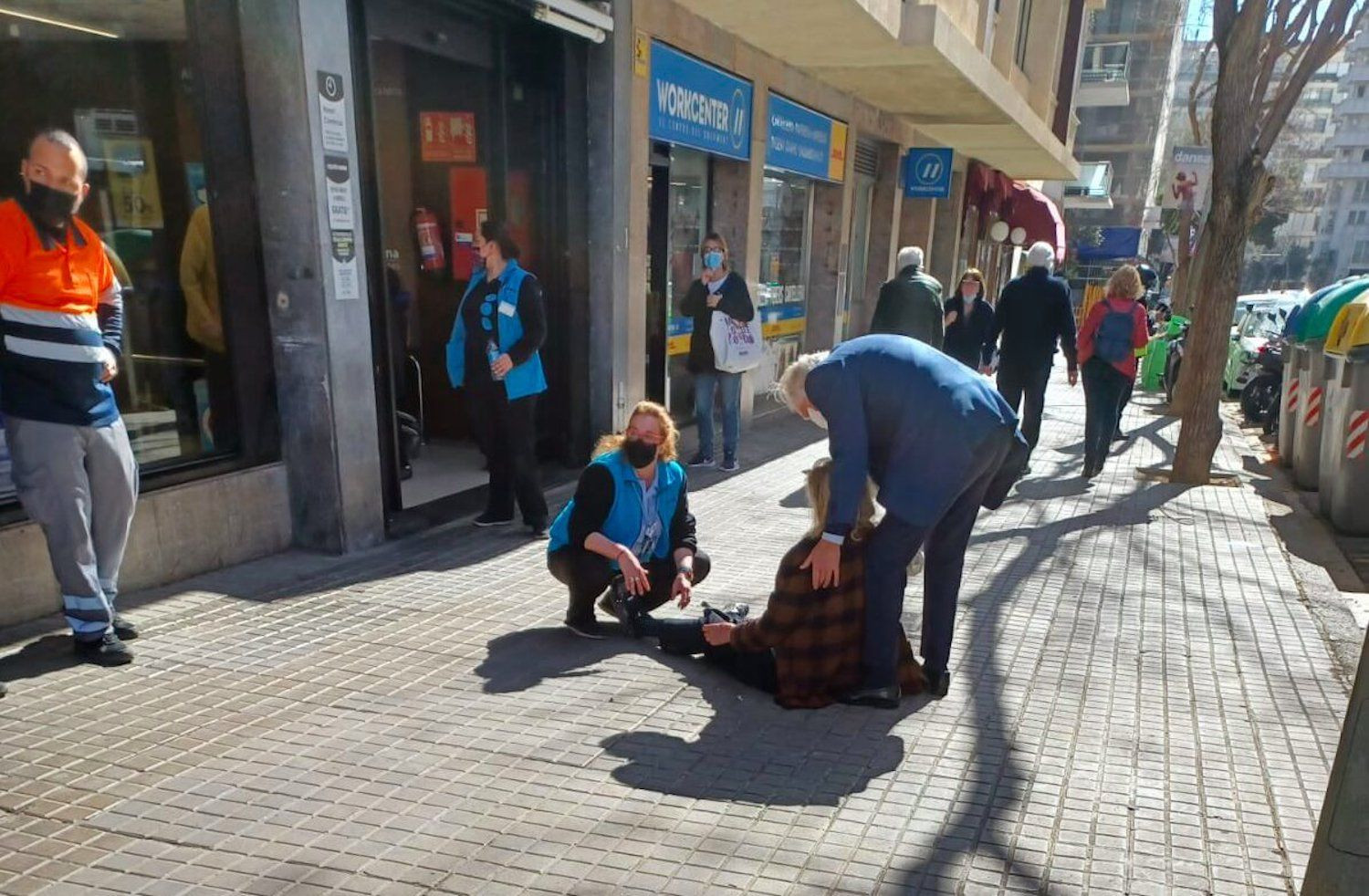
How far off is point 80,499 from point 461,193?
410cm

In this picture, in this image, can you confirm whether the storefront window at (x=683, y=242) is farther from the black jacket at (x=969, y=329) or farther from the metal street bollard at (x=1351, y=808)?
the metal street bollard at (x=1351, y=808)

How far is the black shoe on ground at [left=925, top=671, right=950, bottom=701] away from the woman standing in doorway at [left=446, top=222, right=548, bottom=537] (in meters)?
2.63

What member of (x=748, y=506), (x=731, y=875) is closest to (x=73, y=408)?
(x=731, y=875)

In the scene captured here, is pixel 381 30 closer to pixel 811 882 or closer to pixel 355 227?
pixel 355 227

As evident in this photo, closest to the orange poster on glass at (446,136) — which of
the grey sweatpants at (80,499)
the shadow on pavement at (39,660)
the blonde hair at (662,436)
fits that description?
the blonde hair at (662,436)

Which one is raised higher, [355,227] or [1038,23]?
[1038,23]

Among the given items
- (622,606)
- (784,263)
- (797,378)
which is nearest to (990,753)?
(797,378)

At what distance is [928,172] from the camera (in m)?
13.6

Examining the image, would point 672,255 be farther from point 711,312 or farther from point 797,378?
point 797,378

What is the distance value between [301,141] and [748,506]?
3.63 meters

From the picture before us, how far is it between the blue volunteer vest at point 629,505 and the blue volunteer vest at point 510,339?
1.48 metres

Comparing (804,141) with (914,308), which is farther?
(804,141)

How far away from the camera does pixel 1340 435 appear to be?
23.5 feet

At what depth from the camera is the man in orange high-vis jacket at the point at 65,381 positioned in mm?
3250
